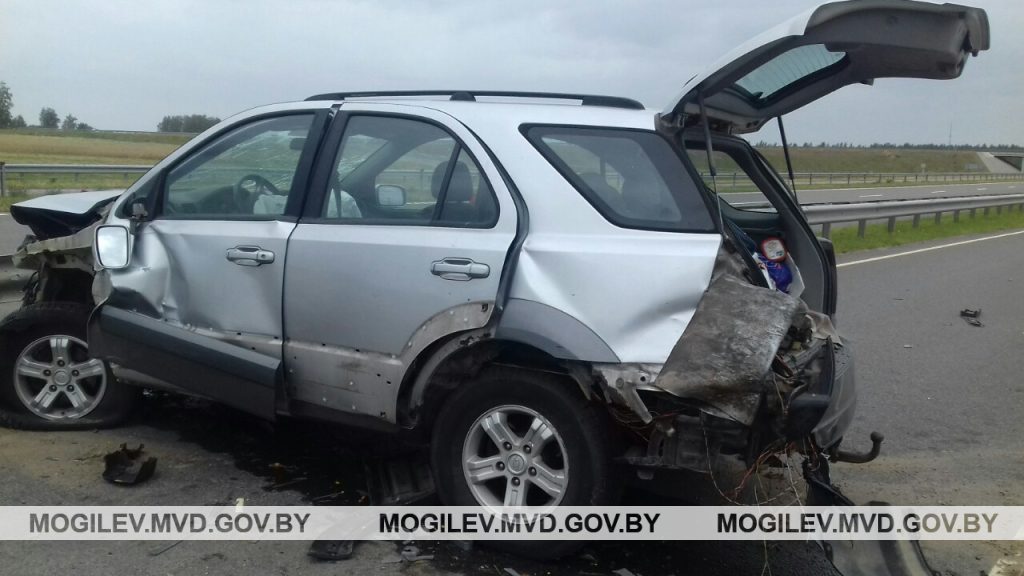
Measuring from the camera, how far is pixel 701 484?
484 cm

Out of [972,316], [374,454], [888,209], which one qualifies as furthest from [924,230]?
[374,454]

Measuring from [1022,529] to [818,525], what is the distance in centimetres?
137

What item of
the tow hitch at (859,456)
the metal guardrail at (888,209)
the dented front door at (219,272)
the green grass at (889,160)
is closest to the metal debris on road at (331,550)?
the dented front door at (219,272)

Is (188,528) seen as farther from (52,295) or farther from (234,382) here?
(52,295)

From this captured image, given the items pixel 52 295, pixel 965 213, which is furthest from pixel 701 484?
pixel 965 213

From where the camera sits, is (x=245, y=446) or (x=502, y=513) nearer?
(x=502, y=513)

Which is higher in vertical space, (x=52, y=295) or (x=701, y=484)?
(x=52, y=295)

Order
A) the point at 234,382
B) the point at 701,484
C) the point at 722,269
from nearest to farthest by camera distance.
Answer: the point at 722,269 < the point at 234,382 < the point at 701,484

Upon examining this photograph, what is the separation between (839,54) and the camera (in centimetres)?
420

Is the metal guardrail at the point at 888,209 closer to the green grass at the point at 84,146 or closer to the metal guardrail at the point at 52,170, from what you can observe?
the metal guardrail at the point at 52,170

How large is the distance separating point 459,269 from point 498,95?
3.48ft

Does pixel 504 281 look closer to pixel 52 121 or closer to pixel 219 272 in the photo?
pixel 219 272

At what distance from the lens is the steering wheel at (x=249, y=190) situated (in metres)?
4.73

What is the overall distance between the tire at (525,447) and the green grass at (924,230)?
13318mm
